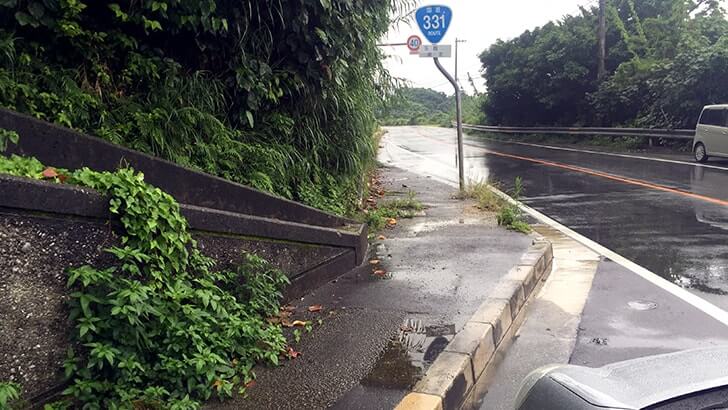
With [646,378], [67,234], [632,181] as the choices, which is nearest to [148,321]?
[67,234]

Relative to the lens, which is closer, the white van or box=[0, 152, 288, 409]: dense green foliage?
box=[0, 152, 288, 409]: dense green foliage

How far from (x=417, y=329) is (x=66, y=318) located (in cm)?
241

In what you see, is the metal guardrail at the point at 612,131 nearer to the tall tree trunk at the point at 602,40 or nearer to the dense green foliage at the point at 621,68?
the dense green foliage at the point at 621,68

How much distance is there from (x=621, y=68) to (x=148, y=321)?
1101 inches

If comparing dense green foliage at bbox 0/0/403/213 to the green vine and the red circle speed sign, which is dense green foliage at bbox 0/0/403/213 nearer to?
the green vine

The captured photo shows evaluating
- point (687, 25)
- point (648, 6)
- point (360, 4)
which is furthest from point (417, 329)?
point (648, 6)

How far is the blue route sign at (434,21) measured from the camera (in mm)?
9570

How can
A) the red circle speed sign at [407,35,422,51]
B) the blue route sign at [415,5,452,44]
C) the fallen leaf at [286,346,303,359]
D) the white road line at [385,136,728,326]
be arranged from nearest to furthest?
the fallen leaf at [286,346,303,359] → the white road line at [385,136,728,326] → the blue route sign at [415,5,452,44] → the red circle speed sign at [407,35,422,51]

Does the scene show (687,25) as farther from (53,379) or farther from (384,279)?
(53,379)

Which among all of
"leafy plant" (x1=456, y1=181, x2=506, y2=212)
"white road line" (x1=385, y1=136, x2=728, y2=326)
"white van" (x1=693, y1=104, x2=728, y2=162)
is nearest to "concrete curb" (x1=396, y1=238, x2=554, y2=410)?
"white road line" (x1=385, y1=136, x2=728, y2=326)

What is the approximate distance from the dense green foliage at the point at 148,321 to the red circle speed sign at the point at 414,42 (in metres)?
7.50

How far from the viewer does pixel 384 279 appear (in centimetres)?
559

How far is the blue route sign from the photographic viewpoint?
9.57 meters

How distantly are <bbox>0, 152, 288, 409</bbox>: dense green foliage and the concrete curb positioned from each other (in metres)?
1.05
